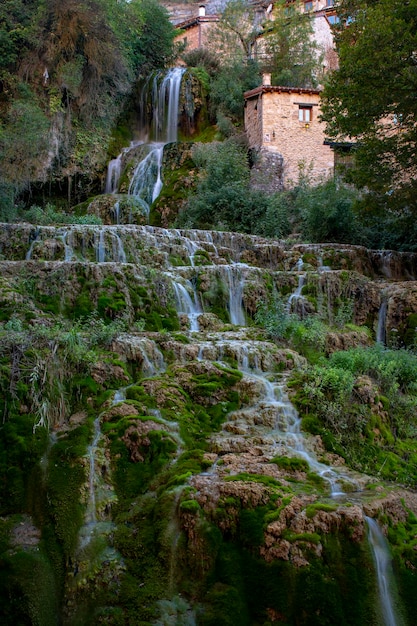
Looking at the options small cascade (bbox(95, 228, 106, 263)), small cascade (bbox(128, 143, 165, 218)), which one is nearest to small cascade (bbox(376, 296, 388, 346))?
small cascade (bbox(95, 228, 106, 263))

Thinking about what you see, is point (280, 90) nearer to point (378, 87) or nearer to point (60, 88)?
point (60, 88)

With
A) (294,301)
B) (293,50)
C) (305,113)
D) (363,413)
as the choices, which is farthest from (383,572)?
(293,50)

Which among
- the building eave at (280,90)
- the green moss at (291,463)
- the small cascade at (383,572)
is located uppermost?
the building eave at (280,90)

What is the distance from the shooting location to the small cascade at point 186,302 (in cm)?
1181

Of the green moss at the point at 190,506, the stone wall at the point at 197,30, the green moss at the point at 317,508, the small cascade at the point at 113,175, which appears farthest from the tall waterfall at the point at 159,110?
the green moss at the point at 317,508

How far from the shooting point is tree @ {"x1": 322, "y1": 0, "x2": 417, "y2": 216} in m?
13.1

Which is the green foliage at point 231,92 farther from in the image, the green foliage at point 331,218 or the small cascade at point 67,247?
the small cascade at point 67,247

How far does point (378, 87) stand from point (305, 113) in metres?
13.0

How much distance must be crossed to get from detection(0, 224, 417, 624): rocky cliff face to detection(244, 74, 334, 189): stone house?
15.4 m

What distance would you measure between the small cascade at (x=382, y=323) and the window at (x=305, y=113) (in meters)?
15.2

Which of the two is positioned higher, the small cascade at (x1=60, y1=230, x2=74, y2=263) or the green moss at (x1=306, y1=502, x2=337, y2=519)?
the small cascade at (x1=60, y1=230, x2=74, y2=263)

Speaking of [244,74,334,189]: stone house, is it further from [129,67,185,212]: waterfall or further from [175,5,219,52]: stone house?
[175,5,219,52]: stone house

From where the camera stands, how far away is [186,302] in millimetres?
12062

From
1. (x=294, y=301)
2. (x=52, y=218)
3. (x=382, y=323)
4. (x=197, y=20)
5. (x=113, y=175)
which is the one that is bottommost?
(x=382, y=323)
